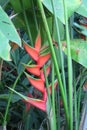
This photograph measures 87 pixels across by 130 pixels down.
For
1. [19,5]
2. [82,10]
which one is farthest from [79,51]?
[19,5]

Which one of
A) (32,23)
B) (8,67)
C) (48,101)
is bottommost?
(8,67)

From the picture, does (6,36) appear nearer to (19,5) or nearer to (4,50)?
(4,50)

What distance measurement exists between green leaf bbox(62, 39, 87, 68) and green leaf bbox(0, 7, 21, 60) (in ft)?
0.54

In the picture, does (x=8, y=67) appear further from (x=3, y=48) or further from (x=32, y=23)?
(x=3, y=48)

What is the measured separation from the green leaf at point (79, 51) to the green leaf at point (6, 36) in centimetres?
16

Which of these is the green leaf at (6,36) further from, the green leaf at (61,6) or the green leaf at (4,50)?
the green leaf at (61,6)

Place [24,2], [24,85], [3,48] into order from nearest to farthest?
[3,48]
[24,2]
[24,85]

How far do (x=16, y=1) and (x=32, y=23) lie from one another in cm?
8

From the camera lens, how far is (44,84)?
761mm

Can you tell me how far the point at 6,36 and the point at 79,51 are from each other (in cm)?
21

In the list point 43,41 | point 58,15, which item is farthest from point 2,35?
point 43,41

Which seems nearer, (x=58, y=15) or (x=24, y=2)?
(x=58, y=15)

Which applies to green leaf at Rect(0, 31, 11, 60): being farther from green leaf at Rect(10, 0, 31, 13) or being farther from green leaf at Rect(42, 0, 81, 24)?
green leaf at Rect(10, 0, 31, 13)

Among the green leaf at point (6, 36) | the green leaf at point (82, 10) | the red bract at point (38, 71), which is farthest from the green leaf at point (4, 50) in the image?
the green leaf at point (82, 10)
